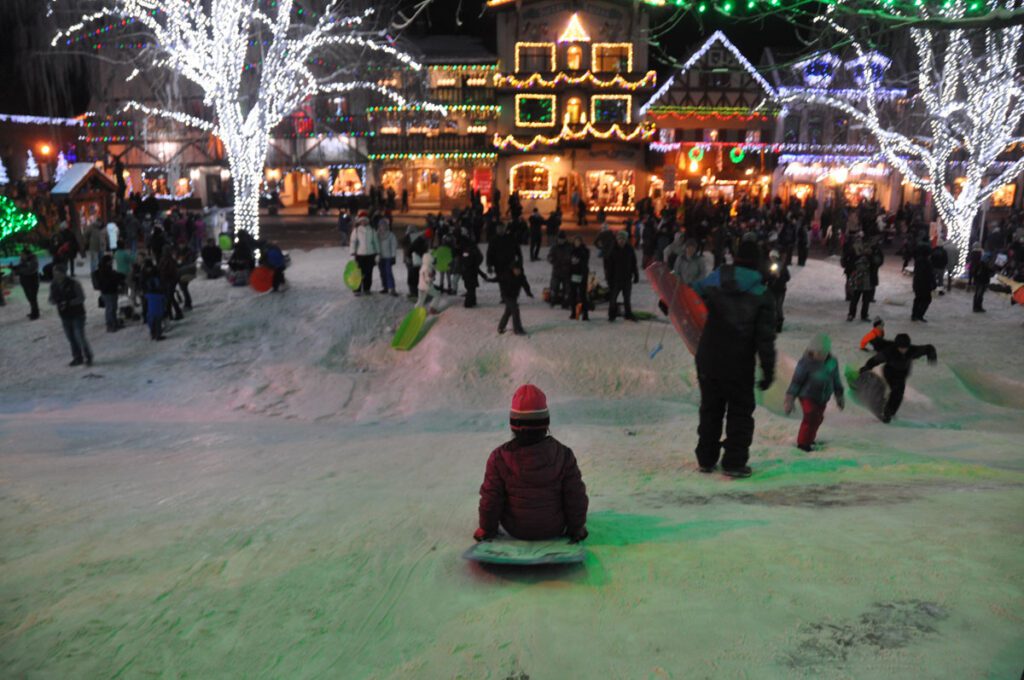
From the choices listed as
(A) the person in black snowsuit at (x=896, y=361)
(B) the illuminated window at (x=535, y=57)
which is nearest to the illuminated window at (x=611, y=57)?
(B) the illuminated window at (x=535, y=57)

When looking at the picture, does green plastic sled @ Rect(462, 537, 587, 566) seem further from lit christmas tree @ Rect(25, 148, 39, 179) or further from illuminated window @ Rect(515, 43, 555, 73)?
lit christmas tree @ Rect(25, 148, 39, 179)

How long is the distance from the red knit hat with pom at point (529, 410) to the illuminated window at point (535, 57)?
1434 inches

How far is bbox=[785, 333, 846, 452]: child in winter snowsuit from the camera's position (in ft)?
25.2

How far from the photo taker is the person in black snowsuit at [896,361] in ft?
29.9

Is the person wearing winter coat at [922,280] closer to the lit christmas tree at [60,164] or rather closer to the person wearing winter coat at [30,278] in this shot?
the person wearing winter coat at [30,278]

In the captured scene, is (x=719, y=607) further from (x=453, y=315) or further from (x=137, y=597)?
(x=453, y=315)

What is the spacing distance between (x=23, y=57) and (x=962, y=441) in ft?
76.0

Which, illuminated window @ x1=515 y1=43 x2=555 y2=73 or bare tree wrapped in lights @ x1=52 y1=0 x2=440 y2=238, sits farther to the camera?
illuminated window @ x1=515 y1=43 x2=555 y2=73

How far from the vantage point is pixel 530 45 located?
3816cm

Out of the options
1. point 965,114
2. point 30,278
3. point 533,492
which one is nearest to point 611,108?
point 965,114

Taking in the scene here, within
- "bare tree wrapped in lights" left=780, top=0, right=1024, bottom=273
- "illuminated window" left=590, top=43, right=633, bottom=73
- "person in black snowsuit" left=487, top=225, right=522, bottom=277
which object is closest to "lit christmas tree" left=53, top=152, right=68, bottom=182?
"illuminated window" left=590, top=43, right=633, bottom=73

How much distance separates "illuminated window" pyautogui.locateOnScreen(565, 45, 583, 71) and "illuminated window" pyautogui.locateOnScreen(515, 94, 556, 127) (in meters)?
1.78

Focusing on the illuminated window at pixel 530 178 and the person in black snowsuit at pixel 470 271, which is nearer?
the person in black snowsuit at pixel 470 271

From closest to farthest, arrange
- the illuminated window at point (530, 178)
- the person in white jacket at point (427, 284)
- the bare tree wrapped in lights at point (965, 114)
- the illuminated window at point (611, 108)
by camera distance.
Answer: the person in white jacket at point (427, 284) → the bare tree wrapped in lights at point (965, 114) → the illuminated window at point (611, 108) → the illuminated window at point (530, 178)
